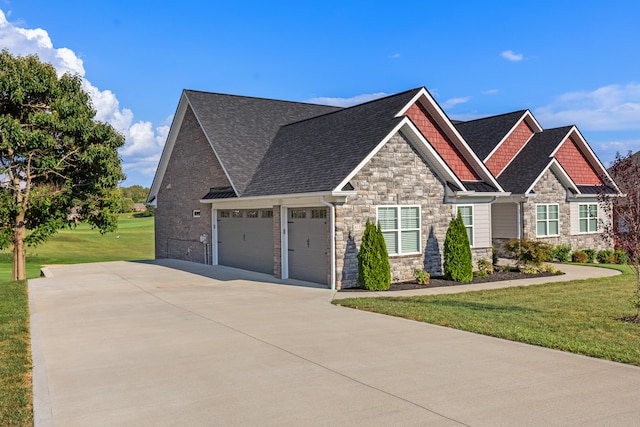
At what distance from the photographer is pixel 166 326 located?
11.4 m

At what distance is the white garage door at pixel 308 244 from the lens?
56.4ft

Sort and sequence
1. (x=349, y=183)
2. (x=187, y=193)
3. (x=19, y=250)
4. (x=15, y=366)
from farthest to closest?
(x=187, y=193) → (x=19, y=250) → (x=349, y=183) → (x=15, y=366)

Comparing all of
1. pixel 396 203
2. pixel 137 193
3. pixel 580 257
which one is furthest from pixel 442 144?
pixel 137 193

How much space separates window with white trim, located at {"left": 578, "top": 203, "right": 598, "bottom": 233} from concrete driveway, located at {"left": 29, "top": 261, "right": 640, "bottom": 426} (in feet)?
61.0

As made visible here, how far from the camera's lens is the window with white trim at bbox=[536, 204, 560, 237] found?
25.5 m

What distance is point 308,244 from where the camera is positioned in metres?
17.9

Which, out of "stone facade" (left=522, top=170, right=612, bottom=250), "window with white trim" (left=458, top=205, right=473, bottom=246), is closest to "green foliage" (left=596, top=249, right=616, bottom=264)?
"stone facade" (left=522, top=170, right=612, bottom=250)

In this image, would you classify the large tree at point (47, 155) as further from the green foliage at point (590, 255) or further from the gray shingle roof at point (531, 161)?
the green foliage at point (590, 255)

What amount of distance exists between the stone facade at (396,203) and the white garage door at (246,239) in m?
4.25

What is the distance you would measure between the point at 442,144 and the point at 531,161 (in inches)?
312

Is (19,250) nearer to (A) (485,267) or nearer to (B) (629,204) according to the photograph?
(A) (485,267)

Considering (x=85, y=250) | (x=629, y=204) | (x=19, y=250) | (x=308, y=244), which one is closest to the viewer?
(x=629, y=204)

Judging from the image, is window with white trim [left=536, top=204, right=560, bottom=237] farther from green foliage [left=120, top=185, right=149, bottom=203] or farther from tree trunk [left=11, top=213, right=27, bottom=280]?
green foliage [left=120, top=185, right=149, bottom=203]

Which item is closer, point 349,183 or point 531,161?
point 349,183
